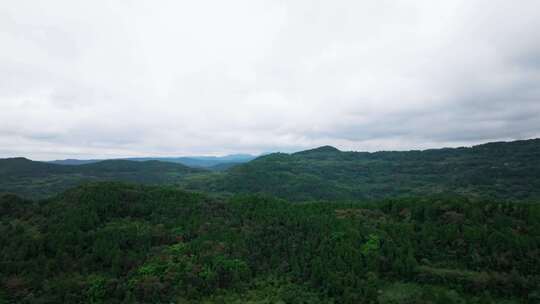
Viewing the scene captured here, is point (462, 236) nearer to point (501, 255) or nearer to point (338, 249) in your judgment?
point (501, 255)

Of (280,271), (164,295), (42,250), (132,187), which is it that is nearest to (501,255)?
(280,271)

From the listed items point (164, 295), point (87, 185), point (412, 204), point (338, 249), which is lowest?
point (164, 295)

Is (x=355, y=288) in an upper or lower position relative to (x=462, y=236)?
lower

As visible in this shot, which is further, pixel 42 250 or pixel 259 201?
pixel 259 201

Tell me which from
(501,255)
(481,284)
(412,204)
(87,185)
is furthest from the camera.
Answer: (87,185)

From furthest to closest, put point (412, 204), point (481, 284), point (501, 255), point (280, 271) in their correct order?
point (412, 204) → point (280, 271) → point (501, 255) → point (481, 284)

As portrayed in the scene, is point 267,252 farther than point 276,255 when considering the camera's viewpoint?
Yes
